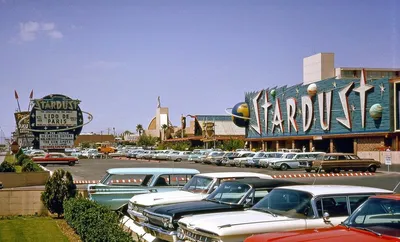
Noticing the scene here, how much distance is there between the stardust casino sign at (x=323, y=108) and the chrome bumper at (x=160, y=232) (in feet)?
136

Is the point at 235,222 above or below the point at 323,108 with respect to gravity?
below

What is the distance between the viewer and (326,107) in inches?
2251

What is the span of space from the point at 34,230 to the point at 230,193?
290 inches

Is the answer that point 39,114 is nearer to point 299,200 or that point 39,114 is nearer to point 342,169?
point 342,169

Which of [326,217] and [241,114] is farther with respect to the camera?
[241,114]

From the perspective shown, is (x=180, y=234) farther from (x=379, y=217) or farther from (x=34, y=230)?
(x=34, y=230)

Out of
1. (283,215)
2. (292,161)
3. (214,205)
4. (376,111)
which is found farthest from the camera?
(376,111)

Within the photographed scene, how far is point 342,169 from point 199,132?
228ft

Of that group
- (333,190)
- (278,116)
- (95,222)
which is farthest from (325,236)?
(278,116)

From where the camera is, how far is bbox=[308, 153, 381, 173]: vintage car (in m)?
33.7

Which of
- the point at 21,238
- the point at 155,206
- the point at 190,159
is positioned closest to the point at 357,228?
the point at 155,206

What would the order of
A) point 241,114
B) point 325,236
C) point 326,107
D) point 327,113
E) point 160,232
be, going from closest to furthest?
point 325,236
point 160,232
point 327,113
point 326,107
point 241,114

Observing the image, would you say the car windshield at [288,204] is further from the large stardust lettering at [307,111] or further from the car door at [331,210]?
the large stardust lettering at [307,111]

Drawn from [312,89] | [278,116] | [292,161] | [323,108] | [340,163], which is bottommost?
[292,161]
